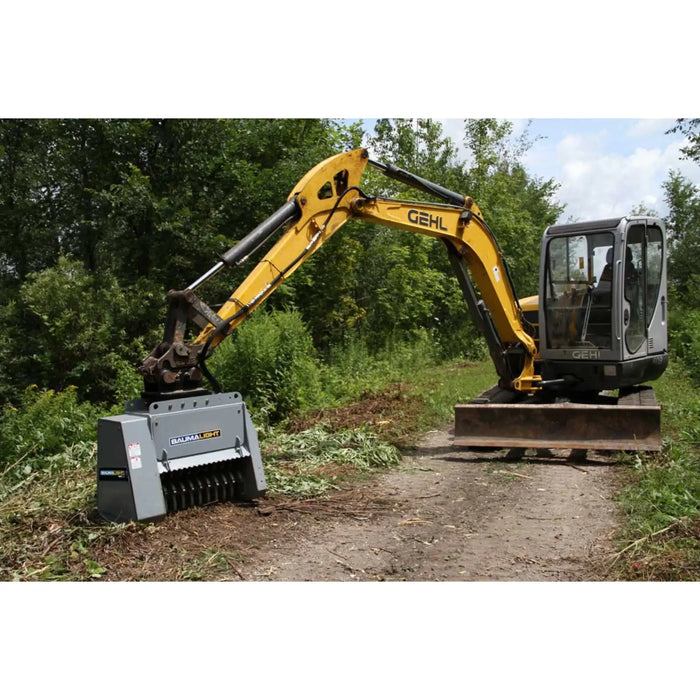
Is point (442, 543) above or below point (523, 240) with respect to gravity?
Result: below

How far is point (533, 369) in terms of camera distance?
9312 millimetres

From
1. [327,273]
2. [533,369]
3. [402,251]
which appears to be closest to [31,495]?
[533,369]

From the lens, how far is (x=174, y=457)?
552 cm

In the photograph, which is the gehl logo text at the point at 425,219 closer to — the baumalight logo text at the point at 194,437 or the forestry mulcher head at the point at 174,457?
the forestry mulcher head at the point at 174,457

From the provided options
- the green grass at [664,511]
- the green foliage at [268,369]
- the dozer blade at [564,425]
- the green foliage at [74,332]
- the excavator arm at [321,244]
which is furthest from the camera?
the green foliage at [74,332]

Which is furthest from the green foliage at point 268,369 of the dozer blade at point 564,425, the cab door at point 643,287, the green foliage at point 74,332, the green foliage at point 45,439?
the cab door at point 643,287

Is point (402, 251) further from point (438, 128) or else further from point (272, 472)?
point (272, 472)

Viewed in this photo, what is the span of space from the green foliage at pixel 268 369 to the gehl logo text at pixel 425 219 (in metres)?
3.62

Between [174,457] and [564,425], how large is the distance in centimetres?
451

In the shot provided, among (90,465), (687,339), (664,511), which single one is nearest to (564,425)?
Answer: (664,511)

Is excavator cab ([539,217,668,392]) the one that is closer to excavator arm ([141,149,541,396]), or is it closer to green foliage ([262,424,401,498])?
excavator arm ([141,149,541,396])

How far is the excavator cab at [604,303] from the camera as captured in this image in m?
8.50

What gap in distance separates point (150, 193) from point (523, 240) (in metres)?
15.1

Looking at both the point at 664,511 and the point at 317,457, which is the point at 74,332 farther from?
the point at 664,511
